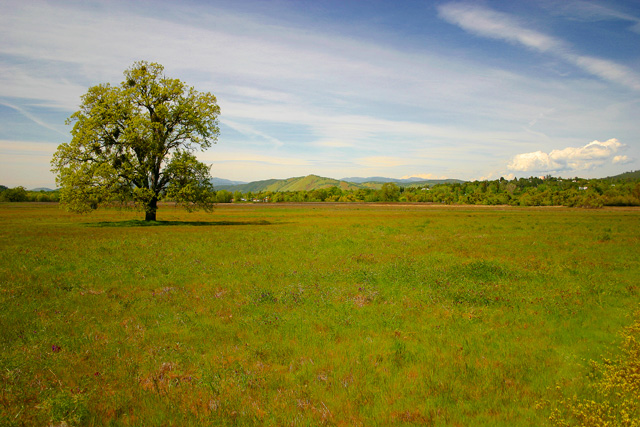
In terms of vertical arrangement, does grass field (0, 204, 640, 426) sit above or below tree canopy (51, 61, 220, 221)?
below

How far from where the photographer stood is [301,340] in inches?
344

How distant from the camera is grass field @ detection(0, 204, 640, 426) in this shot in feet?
19.5

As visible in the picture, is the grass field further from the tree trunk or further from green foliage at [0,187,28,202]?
green foliage at [0,187,28,202]

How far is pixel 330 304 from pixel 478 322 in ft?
15.7

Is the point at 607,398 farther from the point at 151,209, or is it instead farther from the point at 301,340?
the point at 151,209

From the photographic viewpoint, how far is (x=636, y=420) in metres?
5.14

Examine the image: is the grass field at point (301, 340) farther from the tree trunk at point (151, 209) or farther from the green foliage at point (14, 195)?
the green foliage at point (14, 195)

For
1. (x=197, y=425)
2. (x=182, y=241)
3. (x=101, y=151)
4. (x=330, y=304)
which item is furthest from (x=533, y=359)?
(x=101, y=151)

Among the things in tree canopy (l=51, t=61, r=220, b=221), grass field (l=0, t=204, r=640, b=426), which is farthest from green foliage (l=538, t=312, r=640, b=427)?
tree canopy (l=51, t=61, r=220, b=221)

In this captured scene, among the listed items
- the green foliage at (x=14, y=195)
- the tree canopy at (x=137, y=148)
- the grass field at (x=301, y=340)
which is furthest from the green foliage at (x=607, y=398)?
the green foliage at (x=14, y=195)

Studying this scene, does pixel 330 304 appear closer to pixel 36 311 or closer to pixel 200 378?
pixel 200 378

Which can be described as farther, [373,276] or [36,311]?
[373,276]

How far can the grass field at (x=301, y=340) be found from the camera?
5934 mm

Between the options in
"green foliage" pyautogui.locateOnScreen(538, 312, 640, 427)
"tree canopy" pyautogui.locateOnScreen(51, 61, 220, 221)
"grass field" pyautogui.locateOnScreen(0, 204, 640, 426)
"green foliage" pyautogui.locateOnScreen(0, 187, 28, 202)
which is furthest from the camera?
"green foliage" pyautogui.locateOnScreen(0, 187, 28, 202)
